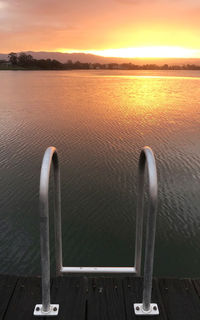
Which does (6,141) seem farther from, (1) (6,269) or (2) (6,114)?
(1) (6,269)

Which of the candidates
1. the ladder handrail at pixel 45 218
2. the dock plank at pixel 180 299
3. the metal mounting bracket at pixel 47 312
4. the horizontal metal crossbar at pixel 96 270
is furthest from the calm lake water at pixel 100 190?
the ladder handrail at pixel 45 218

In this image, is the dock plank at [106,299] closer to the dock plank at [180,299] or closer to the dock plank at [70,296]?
the dock plank at [70,296]

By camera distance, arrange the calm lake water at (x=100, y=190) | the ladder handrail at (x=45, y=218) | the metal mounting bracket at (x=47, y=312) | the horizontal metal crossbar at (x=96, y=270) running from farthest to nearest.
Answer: the calm lake water at (x=100, y=190)
the horizontal metal crossbar at (x=96, y=270)
the metal mounting bracket at (x=47, y=312)
the ladder handrail at (x=45, y=218)

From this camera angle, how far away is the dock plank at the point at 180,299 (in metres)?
2.34

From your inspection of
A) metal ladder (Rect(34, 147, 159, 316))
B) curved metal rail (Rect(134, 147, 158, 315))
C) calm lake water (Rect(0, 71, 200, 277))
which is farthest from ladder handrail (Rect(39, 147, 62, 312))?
calm lake water (Rect(0, 71, 200, 277))

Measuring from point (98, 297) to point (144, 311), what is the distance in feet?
1.27

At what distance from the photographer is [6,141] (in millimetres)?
13867

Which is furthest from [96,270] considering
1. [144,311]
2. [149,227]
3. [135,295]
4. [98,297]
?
[149,227]

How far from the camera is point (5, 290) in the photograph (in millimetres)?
2520

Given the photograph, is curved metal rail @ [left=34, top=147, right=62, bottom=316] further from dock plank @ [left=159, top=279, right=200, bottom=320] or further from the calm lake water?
the calm lake water

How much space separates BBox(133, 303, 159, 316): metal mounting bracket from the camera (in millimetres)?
2307

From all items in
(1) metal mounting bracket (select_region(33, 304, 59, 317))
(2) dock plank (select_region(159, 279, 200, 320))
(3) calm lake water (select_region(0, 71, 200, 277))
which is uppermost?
(1) metal mounting bracket (select_region(33, 304, 59, 317))

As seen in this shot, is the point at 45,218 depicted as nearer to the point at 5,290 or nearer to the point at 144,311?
the point at 5,290

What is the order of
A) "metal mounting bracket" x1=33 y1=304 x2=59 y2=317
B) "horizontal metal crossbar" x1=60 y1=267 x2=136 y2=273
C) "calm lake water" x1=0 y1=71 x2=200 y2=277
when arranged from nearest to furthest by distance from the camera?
"metal mounting bracket" x1=33 y1=304 x2=59 y2=317 < "horizontal metal crossbar" x1=60 y1=267 x2=136 y2=273 < "calm lake water" x1=0 y1=71 x2=200 y2=277
